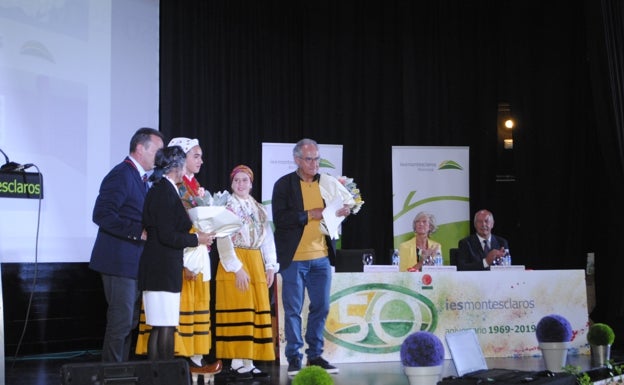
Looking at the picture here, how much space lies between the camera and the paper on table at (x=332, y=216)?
17.8 ft

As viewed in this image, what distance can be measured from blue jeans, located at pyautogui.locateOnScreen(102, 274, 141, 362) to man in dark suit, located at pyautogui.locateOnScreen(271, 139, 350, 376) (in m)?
1.40

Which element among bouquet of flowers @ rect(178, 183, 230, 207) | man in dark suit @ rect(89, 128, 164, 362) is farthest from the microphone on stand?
man in dark suit @ rect(89, 128, 164, 362)

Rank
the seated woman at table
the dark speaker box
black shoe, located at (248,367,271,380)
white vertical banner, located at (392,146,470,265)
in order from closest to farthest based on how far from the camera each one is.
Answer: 1. the dark speaker box
2. black shoe, located at (248,367,271,380)
3. the seated woman at table
4. white vertical banner, located at (392,146,470,265)

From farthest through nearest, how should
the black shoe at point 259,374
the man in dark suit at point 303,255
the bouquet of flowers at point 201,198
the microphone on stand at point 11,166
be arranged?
the microphone on stand at point 11,166 < the man in dark suit at point 303,255 < the black shoe at point 259,374 < the bouquet of flowers at point 201,198

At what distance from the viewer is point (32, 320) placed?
6914mm

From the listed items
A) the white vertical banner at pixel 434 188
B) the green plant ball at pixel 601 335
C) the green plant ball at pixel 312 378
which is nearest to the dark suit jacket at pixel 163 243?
the green plant ball at pixel 312 378

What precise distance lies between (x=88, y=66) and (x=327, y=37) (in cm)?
291

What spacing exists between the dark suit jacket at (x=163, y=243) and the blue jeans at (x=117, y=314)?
170 mm

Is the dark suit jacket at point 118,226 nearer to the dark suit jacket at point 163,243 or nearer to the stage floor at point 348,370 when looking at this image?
the dark suit jacket at point 163,243

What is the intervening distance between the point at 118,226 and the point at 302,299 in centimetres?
170

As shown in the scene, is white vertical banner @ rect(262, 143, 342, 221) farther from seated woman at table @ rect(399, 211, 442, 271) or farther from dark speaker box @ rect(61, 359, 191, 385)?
dark speaker box @ rect(61, 359, 191, 385)

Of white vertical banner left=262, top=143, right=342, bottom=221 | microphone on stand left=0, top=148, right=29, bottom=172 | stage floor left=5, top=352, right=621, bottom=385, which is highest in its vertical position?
white vertical banner left=262, top=143, right=342, bottom=221

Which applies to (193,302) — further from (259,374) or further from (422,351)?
(422,351)

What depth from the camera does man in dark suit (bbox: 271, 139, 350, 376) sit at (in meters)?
5.52
